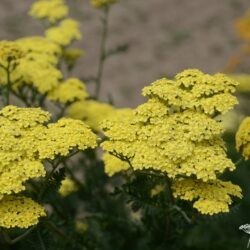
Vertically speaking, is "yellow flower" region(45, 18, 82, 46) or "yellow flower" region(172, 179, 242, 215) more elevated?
"yellow flower" region(45, 18, 82, 46)

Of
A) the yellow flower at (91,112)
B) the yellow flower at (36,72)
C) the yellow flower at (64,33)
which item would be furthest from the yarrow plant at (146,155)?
the yellow flower at (64,33)

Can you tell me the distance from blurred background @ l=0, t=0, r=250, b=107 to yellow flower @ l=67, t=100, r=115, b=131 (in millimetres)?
4709

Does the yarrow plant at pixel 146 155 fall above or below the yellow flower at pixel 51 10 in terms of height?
below

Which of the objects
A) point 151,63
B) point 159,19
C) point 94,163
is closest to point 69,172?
point 94,163

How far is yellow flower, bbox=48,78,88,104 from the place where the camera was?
14.5 ft

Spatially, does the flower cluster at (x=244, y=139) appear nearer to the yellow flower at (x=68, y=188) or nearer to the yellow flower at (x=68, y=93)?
the yellow flower at (x=68, y=93)

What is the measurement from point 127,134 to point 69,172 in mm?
1252

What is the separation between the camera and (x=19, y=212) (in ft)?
10.5

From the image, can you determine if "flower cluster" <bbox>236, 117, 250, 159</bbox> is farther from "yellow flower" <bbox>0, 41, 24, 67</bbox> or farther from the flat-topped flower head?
"yellow flower" <bbox>0, 41, 24, 67</bbox>

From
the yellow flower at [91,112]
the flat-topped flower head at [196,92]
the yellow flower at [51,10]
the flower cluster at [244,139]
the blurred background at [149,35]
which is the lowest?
the flower cluster at [244,139]

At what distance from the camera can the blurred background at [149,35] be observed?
10164mm

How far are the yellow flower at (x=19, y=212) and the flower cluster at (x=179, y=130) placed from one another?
0.41m

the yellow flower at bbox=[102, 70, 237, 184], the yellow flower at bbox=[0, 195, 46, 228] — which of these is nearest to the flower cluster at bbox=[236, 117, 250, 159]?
the yellow flower at bbox=[102, 70, 237, 184]

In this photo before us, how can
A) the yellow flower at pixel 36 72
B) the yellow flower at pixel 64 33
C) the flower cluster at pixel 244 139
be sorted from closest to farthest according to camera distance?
the flower cluster at pixel 244 139 < the yellow flower at pixel 36 72 < the yellow flower at pixel 64 33
